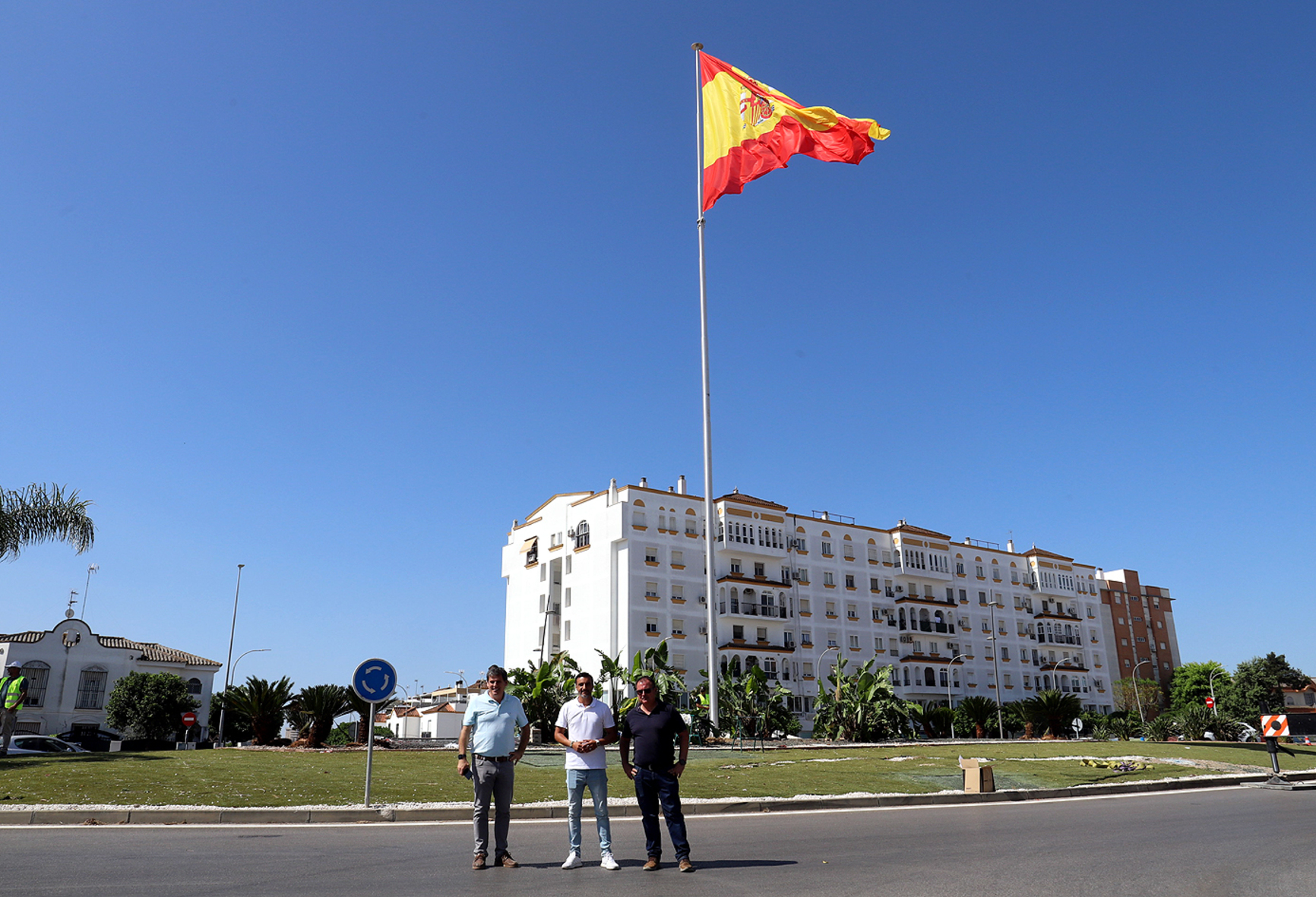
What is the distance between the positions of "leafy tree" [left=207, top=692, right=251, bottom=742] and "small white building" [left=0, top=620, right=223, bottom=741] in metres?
1.18

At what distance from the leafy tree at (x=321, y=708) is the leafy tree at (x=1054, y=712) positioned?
4314 centimetres

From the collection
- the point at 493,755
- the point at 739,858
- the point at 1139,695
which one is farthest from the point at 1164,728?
the point at 1139,695

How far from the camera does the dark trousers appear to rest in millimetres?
8062

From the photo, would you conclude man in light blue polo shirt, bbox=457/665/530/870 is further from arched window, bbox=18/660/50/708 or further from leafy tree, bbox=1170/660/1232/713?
leafy tree, bbox=1170/660/1232/713

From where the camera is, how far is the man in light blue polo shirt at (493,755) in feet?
27.4

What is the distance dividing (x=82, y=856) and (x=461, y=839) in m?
3.72

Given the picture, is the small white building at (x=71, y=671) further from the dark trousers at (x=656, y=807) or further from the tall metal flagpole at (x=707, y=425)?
the dark trousers at (x=656, y=807)

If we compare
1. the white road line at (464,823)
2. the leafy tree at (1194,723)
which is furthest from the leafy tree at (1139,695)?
the white road line at (464,823)

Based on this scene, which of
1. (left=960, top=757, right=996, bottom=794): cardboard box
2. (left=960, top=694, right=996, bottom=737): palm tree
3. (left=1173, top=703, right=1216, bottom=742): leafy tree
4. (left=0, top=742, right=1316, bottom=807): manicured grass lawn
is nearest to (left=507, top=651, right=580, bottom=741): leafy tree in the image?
(left=0, top=742, right=1316, bottom=807): manicured grass lawn

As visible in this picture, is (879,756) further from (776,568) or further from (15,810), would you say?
(776,568)

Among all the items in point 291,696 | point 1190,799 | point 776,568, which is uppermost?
point 776,568

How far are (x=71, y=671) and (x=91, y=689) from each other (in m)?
1.73

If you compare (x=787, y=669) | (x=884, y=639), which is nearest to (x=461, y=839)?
(x=787, y=669)

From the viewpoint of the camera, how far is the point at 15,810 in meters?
11.3
